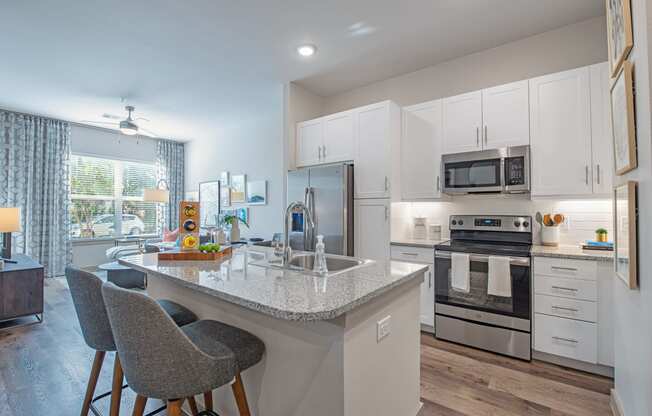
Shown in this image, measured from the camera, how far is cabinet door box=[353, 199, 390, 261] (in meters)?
3.18

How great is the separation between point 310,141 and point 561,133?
8.19ft

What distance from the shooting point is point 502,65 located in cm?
309

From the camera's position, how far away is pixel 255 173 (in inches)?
219

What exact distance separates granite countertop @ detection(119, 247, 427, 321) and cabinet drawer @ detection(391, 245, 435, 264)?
3.99ft

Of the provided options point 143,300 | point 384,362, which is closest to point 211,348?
point 143,300

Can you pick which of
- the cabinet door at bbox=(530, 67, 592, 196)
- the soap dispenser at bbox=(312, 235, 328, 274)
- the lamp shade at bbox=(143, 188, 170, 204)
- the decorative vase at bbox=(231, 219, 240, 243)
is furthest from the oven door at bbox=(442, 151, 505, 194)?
the lamp shade at bbox=(143, 188, 170, 204)

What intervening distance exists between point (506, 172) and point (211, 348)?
2.68 m

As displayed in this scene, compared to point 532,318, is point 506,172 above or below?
above

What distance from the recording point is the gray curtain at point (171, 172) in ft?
22.2

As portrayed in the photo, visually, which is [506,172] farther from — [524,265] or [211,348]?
[211,348]

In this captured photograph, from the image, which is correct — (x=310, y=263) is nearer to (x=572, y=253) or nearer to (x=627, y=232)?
(x=627, y=232)

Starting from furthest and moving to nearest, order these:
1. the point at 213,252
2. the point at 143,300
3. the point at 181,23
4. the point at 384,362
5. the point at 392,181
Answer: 1. the point at 392,181
2. the point at 181,23
3. the point at 213,252
4. the point at 384,362
5. the point at 143,300

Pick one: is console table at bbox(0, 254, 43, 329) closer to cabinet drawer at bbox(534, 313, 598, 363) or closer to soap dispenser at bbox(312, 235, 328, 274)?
soap dispenser at bbox(312, 235, 328, 274)

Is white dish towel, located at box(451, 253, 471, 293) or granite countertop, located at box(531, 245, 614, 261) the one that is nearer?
granite countertop, located at box(531, 245, 614, 261)
